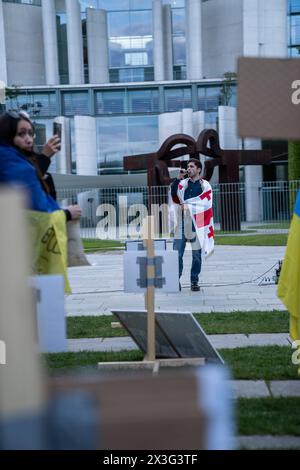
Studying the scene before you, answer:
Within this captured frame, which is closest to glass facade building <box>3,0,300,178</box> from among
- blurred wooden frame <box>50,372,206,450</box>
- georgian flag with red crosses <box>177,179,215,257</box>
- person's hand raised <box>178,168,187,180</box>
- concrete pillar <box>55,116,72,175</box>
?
concrete pillar <box>55,116,72,175</box>

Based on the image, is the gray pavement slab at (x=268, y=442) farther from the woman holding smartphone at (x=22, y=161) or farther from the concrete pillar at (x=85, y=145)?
the concrete pillar at (x=85, y=145)

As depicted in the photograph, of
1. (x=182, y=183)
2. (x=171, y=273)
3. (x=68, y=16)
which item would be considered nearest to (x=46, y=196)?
(x=171, y=273)

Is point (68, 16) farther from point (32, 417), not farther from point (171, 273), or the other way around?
point (32, 417)

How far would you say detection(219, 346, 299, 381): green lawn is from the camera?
4.71 m

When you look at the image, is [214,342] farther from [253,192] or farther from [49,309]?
[253,192]

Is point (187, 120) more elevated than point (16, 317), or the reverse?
point (187, 120)

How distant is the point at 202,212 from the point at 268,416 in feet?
19.5

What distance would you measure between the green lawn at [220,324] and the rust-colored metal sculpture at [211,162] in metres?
20.1

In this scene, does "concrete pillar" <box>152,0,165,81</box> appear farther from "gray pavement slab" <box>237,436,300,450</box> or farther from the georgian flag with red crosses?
"gray pavement slab" <box>237,436,300,450</box>

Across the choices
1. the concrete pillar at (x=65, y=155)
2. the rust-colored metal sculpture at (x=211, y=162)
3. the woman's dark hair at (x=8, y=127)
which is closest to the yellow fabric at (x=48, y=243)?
the woman's dark hair at (x=8, y=127)

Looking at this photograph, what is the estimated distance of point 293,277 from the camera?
405 cm

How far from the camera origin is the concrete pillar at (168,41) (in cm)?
4833

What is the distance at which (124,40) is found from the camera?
49156mm

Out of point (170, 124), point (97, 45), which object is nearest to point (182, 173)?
point (170, 124)
